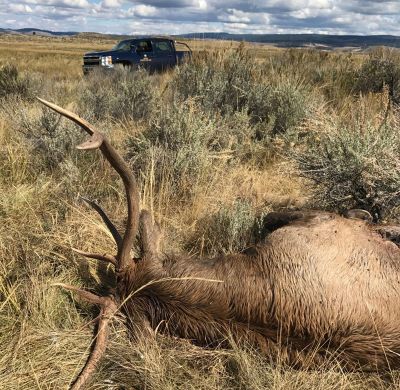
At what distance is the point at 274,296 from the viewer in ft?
9.10

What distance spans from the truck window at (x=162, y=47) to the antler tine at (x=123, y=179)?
1434 centimetres

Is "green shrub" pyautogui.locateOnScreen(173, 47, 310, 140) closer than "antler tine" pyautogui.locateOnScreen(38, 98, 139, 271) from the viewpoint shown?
No

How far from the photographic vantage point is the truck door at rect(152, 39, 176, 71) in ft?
52.9

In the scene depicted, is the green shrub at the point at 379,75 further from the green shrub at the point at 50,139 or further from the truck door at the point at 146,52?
the truck door at the point at 146,52

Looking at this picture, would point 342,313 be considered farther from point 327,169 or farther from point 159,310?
point 327,169

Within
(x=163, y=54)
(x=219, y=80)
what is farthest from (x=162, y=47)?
(x=219, y=80)

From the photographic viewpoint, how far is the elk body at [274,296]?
2619 mm

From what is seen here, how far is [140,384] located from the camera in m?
2.68

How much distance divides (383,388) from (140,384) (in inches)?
53.0

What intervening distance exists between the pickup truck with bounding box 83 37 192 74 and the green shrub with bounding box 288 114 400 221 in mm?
11267

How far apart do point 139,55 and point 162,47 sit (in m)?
1.27

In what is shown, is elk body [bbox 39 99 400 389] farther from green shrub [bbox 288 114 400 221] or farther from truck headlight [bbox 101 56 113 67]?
truck headlight [bbox 101 56 113 67]

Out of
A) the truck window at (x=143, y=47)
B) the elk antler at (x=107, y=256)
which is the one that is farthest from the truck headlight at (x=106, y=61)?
the elk antler at (x=107, y=256)

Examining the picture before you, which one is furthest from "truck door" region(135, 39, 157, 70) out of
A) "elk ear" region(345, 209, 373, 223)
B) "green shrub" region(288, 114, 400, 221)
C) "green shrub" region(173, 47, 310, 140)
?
"elk ear" region(345, 209, 373, 223)
